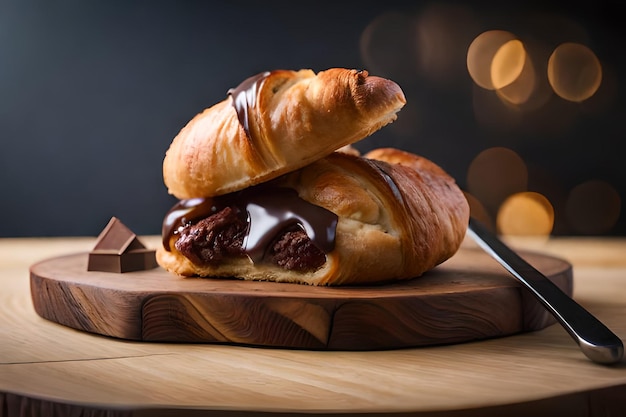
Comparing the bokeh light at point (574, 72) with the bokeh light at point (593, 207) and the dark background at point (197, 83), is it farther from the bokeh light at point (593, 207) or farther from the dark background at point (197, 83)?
the bokeh light at point (593, 207)

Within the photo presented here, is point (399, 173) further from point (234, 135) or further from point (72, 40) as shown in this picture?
point (72, 40)

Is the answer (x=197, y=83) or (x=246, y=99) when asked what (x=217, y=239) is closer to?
(x=246, y=99)

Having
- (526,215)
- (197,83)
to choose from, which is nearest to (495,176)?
(526,215)

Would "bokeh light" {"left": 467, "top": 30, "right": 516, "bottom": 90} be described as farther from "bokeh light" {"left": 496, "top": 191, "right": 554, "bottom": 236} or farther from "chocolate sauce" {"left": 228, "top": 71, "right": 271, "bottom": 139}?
"chocolate sauce" {"left": 228, "top": 71, "right": 271, "bottom": 139}

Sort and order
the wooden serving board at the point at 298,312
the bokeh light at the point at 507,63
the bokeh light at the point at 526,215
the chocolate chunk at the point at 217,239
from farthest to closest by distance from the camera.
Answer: the bokeh light at the point at 526,215 → the bokeh light at the point at 507,63 → the chocolate chunk at the point at 217,239 → the wooden serving board at the point at 298,312

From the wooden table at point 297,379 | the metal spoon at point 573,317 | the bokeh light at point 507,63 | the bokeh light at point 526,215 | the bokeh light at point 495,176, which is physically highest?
the bokeh light at point 507,63

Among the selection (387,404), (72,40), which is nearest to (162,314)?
(387,404)

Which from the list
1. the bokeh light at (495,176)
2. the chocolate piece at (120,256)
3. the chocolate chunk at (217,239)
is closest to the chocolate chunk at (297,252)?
the chocolate chunk at (217,239)
